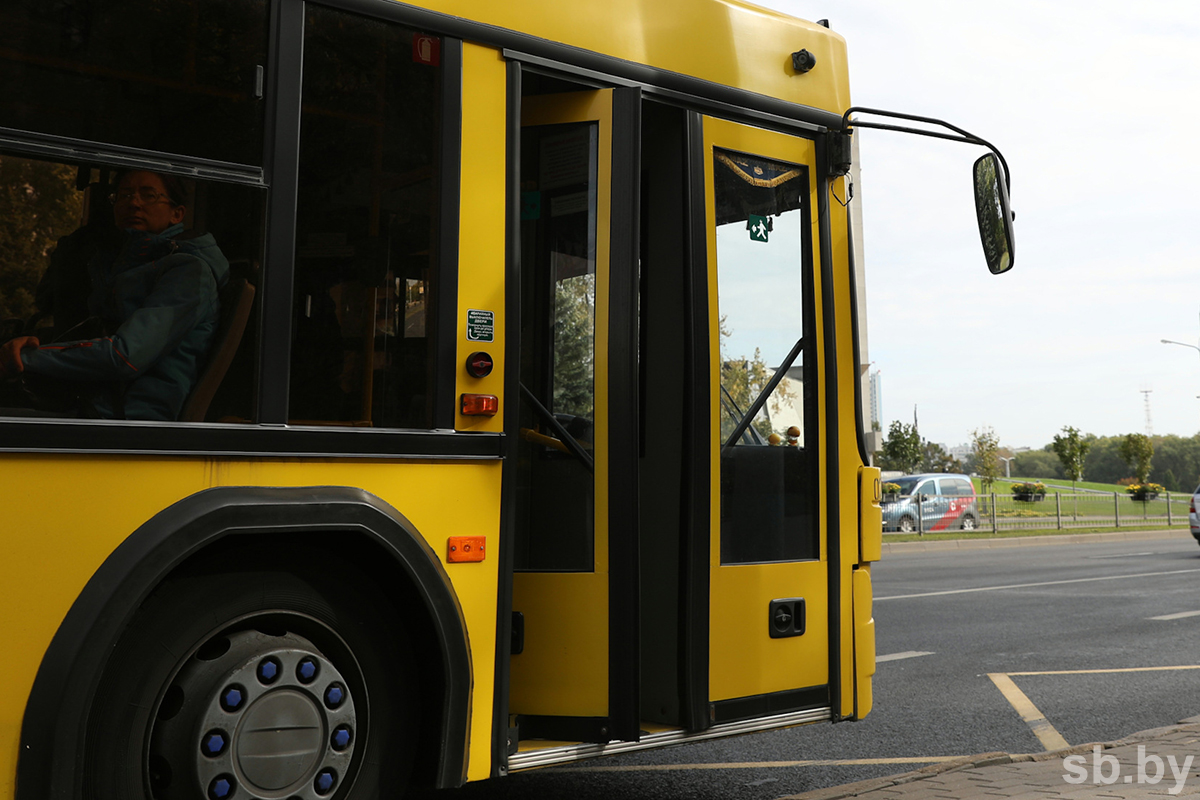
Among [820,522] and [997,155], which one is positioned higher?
[997,155]

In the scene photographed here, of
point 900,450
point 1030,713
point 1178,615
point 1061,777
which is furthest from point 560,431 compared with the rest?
point 900,450

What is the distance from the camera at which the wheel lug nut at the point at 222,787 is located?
2.86 m

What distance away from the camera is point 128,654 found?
9.22 ft

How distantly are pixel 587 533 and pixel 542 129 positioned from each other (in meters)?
1.50

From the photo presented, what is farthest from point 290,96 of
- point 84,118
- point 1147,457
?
point 1147,457

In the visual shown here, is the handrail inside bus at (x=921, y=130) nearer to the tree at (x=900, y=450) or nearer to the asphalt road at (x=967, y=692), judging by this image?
the asphalt road at (x=967, y=692)

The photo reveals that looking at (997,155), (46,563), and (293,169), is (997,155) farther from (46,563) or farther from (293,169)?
(46,563)

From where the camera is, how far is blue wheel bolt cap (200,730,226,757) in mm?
2861

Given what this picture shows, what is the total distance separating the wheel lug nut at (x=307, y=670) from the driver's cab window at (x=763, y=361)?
66.7 inches

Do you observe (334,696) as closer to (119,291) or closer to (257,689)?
(257,689)

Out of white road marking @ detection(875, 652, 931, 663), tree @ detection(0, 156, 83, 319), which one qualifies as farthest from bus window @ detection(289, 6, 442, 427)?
white road marking @ detection(875, 652, 931, 663)

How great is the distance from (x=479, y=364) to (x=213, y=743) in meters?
1.33

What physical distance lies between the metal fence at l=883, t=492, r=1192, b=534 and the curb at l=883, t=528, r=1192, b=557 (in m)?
0.76

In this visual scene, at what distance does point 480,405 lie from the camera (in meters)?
3.43
